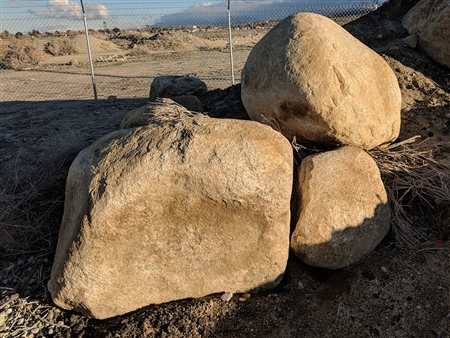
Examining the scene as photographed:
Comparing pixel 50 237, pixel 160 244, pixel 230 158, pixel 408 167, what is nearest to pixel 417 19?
pixel 408 167

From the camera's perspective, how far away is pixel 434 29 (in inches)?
176

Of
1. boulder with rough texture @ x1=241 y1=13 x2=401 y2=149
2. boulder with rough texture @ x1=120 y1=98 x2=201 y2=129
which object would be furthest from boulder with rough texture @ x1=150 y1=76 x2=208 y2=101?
boulder with rough texture @ x1=241 y1=13 x2=401 y2=149

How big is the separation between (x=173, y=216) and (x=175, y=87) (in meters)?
3.79

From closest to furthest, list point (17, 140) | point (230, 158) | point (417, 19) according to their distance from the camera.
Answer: point (230, 158)
point (417, 19)
point (17, 140)

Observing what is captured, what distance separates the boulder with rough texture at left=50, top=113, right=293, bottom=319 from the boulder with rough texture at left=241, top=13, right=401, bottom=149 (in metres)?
0.51

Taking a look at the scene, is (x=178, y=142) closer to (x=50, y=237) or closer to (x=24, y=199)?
(x=50, y=237)

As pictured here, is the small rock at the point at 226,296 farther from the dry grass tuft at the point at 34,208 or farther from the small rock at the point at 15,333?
the dry grass tuft at the point at 34,208

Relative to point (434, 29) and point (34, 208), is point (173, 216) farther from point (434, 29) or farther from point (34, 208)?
point (434, 29)

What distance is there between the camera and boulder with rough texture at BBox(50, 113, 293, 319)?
7.79 ft

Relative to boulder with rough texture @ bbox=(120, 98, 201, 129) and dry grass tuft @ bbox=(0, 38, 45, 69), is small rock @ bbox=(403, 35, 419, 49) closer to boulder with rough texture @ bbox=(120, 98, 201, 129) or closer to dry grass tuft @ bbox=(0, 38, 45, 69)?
boulder with rough texture @ bbox=(120, 98, 201, 129)

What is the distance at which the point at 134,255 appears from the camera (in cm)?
249

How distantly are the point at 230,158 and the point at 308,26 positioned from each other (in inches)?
54.8

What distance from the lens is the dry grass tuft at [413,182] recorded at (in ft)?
10.6

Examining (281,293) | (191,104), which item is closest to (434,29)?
(191,104)
